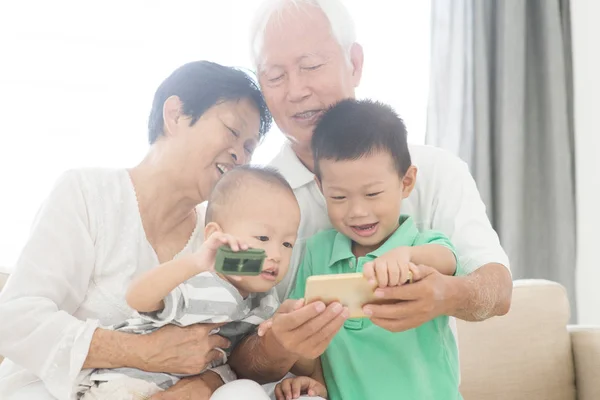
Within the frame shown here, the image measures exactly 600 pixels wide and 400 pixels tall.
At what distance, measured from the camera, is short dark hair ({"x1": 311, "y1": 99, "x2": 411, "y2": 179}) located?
1.57m

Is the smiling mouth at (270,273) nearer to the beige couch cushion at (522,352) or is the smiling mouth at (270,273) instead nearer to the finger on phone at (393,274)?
the finger on phone at (393,274)

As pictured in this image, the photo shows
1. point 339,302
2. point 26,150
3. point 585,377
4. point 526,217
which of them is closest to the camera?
point 339,302

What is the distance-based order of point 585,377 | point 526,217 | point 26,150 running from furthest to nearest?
point 526,217
point 26,150
point 585,377

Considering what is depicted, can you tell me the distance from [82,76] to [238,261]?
7.03 ft

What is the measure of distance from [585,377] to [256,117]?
5.20 feet

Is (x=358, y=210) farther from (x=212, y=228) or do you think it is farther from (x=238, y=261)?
(x=238, y=261)

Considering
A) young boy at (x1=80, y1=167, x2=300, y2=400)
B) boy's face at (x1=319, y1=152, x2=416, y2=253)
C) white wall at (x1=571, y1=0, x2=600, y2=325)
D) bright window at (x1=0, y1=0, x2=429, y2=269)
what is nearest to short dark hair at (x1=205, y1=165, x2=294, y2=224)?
young boy at (x1=80, y1=167, x2=300, y2=400)

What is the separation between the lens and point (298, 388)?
150 cm

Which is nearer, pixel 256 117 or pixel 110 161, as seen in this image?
pixel 256 117

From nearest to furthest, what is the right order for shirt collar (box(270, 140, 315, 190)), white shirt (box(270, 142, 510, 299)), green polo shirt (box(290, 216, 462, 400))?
1. green polo shirt (box(290, 216, 462, 400))
2. white shirt (box(270, 142, 510, 299))
3. shirt collar (box(270, 140, 315, 190))

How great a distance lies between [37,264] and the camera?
152 cm

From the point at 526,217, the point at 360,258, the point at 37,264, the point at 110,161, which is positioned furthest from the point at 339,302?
the point at 526,217

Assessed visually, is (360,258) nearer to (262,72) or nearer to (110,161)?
(262,72)

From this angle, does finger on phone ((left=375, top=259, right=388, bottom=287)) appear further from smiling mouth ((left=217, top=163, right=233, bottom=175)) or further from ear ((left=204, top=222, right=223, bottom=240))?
smiling mouth ((left=217, top=163, right=233, bottom=175))
